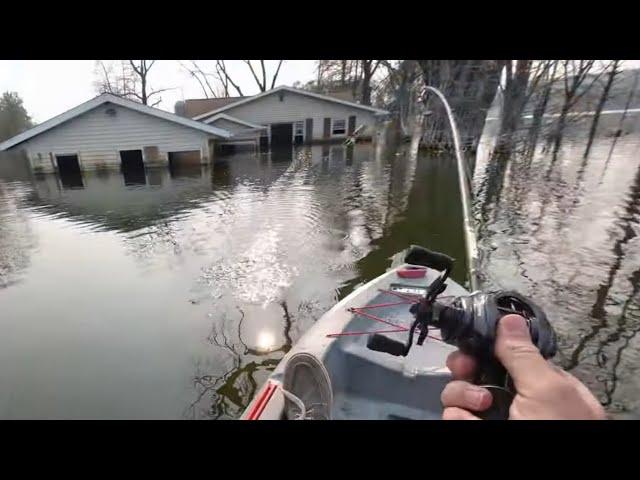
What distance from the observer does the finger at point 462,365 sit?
1020 millimetres

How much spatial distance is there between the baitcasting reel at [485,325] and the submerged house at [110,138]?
15.4 m

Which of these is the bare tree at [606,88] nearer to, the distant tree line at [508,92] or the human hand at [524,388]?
the distant tree line at [508,92]

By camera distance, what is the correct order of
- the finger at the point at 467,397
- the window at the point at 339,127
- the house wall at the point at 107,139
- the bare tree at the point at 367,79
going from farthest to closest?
the bare tree at the point at 367,79, the window at the point at 339,127, the house wall at the point at 107,139, the finger at the point at 467,397

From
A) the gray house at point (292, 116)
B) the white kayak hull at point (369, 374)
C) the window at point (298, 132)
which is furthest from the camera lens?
the window at point (298, 132)

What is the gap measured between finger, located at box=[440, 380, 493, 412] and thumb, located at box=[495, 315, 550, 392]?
0.28ft

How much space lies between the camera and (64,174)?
1488 centimetres

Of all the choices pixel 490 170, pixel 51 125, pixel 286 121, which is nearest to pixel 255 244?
pixel 490 170

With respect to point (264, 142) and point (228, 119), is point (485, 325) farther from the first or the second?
point (264, 142)

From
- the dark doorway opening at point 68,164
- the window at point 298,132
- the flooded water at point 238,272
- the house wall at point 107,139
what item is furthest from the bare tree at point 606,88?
the dark doorway opening at point 68,164

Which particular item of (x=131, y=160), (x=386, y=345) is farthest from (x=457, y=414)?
(x=131, y=160)

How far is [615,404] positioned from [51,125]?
17658mm

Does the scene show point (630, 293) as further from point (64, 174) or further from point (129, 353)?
point (64, 174)

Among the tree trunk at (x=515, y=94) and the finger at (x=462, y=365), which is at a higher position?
the tree trunk at (x=515, y=94)
